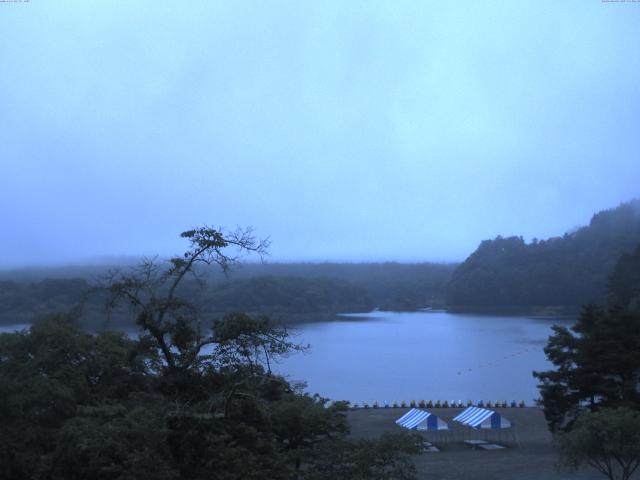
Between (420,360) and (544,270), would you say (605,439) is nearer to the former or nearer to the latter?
(420,360)

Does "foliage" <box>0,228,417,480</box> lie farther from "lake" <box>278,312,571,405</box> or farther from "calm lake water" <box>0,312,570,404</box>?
"lake" <box>278,312,571,405</box>

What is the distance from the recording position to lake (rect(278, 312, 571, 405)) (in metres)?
22.4

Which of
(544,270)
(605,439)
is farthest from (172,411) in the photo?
(544,270)

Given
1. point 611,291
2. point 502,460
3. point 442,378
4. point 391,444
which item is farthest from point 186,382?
point 611,291

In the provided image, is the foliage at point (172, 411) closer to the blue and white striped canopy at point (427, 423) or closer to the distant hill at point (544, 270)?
the blue and white striped canopy at point (427, 423)

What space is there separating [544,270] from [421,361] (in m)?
27.6

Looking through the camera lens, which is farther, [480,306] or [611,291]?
[480,306]

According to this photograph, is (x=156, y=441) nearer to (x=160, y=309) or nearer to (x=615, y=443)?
(x=160, y=309)

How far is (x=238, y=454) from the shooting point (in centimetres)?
477

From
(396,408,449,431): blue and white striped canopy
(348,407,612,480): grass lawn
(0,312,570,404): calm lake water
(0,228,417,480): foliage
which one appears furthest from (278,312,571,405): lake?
(0,228,417,480): foliage

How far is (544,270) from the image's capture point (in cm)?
5450

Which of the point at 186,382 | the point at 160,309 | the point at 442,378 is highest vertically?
the point at 160,309

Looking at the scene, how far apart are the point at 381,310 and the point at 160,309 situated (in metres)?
56.3

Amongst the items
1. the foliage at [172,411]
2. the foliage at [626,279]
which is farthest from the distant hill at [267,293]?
the foliage at [626,279]
